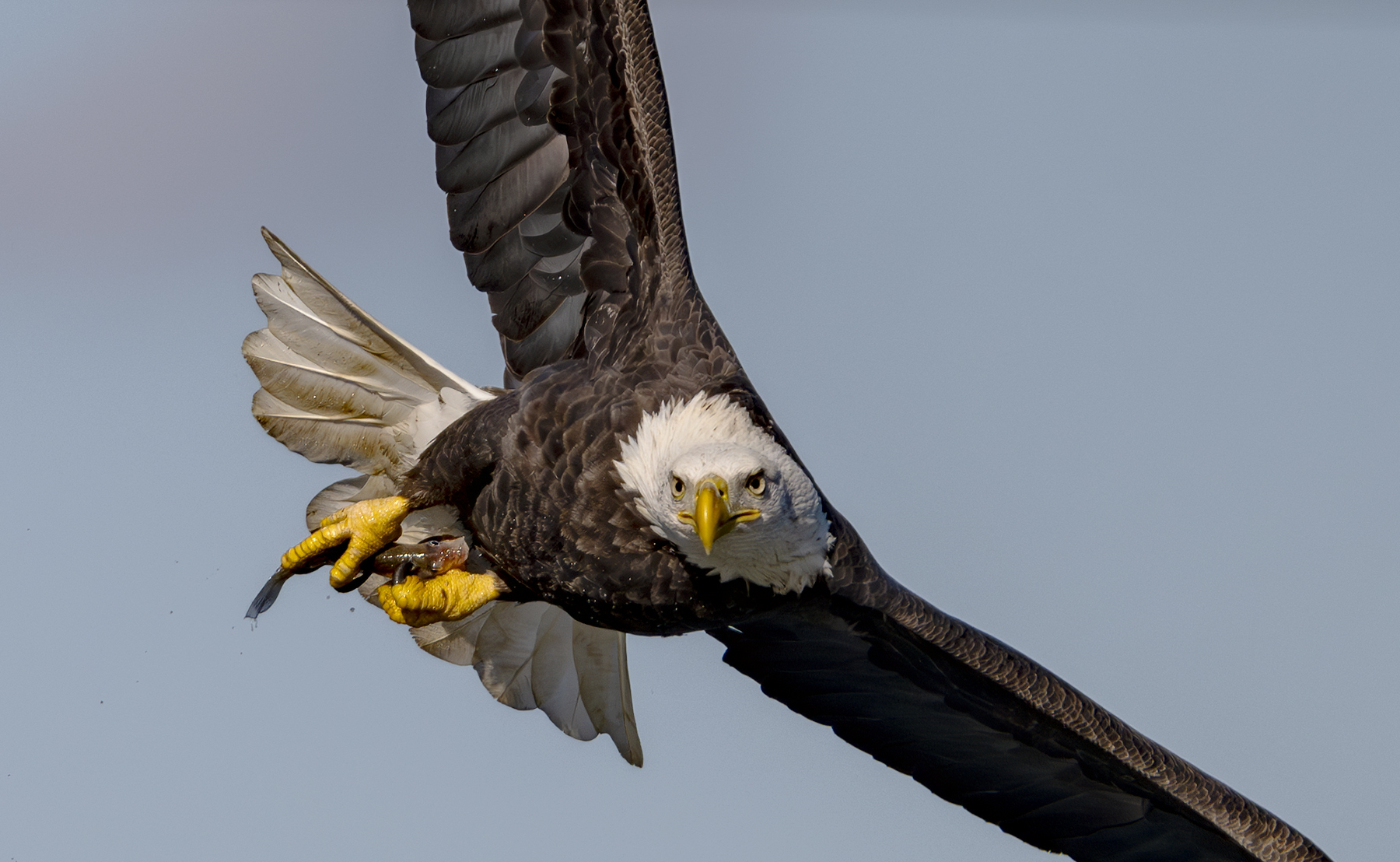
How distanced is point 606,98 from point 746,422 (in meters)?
1.31

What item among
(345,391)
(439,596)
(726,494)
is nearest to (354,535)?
(439,596)

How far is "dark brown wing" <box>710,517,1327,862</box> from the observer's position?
5406 mm

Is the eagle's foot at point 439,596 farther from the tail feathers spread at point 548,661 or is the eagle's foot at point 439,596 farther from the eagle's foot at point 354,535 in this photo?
the tail feathers spread at point 548,661

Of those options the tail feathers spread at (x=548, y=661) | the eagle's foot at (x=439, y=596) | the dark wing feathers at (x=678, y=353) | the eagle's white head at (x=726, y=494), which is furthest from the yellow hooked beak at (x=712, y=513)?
the tail feathers spread at (x=548, y=661)

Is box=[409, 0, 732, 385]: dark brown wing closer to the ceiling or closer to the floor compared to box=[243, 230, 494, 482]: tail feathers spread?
closer to the ceiling

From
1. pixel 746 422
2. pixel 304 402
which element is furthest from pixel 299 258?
pixel 746 422

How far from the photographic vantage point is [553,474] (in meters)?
4.96

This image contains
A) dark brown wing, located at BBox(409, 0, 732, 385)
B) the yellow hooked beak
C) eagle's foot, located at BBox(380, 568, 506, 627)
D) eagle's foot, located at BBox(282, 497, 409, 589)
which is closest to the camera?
the yellow hooked beak

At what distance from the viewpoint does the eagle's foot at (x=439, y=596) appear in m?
5.62

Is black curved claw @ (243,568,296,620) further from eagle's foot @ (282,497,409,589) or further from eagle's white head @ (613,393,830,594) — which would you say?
eagle's white head @ (613,393,830,594)

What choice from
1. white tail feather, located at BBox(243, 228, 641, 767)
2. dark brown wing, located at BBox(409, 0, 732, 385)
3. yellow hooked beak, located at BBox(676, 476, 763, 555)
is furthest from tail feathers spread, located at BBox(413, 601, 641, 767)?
yellow hooked beak, located at BBox(676, 476, 763, 555)

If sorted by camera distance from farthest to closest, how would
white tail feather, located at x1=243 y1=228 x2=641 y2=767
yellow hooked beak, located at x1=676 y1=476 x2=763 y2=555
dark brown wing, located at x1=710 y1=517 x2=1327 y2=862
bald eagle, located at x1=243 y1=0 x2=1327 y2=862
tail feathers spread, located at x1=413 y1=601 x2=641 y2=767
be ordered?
tail feathers spread, located at x1=413 y1=601 x2=641 y2=767 < white tail feather, located at x1=243 y1=228 x2=641 y2=767 < dark brown wing, located at x1=710 y1=517 x2=1327 y2=862 < bald eagle, located at x1=243 y1=0 x2=1327 y2=862 < yellow hooked beak, located at x1=676 y1=476 x2=763 y2=555

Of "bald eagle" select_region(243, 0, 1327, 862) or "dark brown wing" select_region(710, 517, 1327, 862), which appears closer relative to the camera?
"bald eagle" select_region(243, 0, 1327, 862)

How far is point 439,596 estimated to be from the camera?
5.67 m
